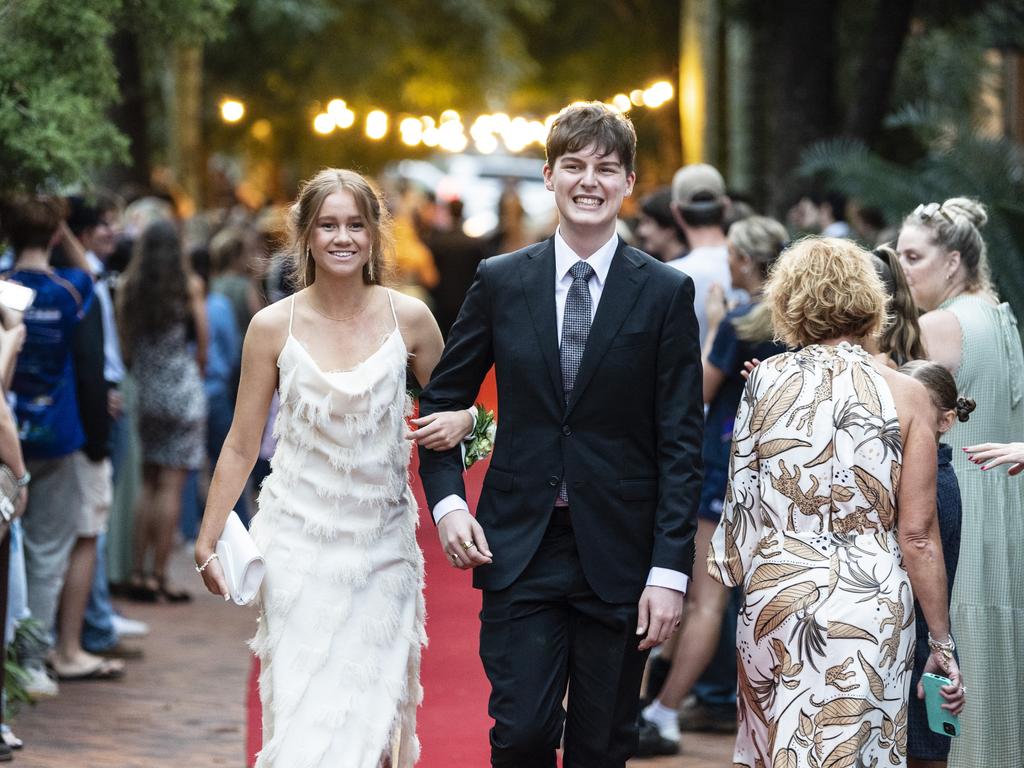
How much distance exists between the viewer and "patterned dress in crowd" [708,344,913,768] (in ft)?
14.4

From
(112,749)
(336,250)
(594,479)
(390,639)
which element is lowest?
(112,749)

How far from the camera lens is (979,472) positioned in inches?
225

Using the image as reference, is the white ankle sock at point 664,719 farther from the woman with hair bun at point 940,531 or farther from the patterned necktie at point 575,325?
the patterned necktie at point 575,325

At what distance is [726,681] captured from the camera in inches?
309

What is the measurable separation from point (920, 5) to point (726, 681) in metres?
8.21

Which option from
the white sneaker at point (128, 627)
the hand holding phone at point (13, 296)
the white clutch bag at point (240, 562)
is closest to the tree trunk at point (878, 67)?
the white sneaker at point (128, 627)

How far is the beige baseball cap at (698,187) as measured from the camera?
25.7 ft

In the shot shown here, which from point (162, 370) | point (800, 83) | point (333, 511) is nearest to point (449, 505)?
point (333, 511)

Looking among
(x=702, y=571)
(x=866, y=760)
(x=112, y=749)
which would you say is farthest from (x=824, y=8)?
(x=866, y=760)

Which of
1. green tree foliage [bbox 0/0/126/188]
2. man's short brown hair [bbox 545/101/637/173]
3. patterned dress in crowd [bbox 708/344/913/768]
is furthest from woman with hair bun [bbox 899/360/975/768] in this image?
green tree foliage [bbox 0/0/126/188]

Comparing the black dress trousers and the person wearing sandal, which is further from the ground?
the person wearing sandal

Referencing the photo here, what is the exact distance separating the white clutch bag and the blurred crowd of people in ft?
3.46

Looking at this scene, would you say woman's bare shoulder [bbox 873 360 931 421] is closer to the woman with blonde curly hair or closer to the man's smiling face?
the woman with blonde curly hair

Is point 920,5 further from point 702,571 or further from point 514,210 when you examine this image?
point 514,210
